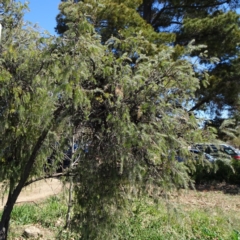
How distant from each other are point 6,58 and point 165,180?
2082 mm

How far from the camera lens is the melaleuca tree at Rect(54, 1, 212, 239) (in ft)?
10.1

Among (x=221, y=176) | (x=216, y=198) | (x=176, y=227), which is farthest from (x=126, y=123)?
(x=221, y=176)

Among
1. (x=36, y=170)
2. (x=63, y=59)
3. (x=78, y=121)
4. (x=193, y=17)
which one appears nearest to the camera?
(x=63, y=59)

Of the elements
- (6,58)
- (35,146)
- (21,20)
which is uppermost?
(21,20)

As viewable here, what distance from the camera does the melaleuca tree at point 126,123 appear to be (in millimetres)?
3090

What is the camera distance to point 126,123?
3051 millimetres

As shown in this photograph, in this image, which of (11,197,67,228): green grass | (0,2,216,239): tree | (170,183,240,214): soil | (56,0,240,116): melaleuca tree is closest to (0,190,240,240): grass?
(11,197,67,228): green grass

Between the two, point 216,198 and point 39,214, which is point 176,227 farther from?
point 216,198

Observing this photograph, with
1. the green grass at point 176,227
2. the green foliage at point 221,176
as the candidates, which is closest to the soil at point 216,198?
the green foliage at point 221,176

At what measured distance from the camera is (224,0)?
528 inches

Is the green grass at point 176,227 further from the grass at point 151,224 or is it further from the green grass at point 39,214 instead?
the green grass at point 39,214

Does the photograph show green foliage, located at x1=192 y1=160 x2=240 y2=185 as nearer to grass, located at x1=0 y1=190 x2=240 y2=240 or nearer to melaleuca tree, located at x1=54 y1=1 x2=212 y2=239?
grass, located at x1=0 y1=190 x2=240 y2=240

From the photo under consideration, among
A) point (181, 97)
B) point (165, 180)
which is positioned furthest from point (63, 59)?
point (165, 180)

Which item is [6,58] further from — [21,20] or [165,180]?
[165,180]
